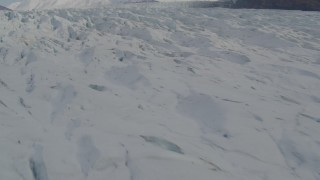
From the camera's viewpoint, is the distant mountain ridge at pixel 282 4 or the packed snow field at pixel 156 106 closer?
the packed snow field at pixel 156 106

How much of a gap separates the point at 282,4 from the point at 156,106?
12.6 meters

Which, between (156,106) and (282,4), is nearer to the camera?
(156,106)

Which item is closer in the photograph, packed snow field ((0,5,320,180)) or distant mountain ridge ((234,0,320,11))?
packed snow field ((0,5,320,180))

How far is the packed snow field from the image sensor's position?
9.62ft

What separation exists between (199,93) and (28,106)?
1.69 metres

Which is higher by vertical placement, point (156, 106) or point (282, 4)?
point (156, 106)

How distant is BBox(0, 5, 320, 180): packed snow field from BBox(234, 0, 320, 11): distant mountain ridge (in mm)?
7288

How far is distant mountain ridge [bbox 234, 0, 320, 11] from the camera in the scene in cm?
1454

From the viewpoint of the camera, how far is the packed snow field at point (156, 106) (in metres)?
2.93

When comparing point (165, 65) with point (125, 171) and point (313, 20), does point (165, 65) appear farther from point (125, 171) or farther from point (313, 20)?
point (313, 20)

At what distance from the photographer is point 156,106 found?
4.12 m

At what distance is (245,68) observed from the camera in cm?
577

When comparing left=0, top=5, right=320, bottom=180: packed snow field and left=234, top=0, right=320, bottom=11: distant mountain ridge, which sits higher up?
left=0, top=5, right=320, bottom=180: packed snow field

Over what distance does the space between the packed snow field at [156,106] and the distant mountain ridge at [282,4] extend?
7288 millimetres
